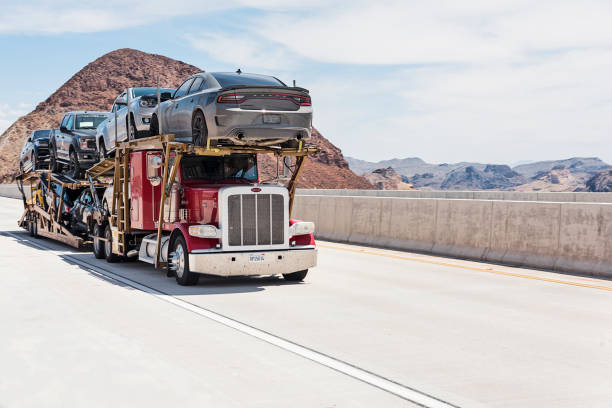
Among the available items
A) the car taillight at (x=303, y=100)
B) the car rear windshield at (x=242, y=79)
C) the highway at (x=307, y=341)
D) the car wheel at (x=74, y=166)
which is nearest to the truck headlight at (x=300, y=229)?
the highway at (x=307, y=341)

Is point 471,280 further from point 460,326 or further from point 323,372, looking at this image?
point 323,372

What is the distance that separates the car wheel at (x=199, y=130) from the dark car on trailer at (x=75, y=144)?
7.52 metres

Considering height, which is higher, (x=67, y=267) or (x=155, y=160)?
(x=155, y=160)

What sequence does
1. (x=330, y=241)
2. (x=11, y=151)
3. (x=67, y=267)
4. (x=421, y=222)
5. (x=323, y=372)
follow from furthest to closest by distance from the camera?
(x=11, y=151)
(x=330, y=241)
(x=421, y=222)
(x=67, y=267)
(x=323, y=372)

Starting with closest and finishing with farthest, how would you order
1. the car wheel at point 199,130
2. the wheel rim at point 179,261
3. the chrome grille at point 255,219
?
the chrome grille at point 255,219
the wheel rim at point 179,261
the car wheel at point 199,130

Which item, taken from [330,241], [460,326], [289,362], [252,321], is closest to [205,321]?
[252,321]

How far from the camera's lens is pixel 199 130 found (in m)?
12.1

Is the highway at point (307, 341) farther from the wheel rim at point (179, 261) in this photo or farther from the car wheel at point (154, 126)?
the car wheel at point (154, 126)

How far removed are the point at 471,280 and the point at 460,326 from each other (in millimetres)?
4257

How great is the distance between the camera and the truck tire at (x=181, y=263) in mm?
11625

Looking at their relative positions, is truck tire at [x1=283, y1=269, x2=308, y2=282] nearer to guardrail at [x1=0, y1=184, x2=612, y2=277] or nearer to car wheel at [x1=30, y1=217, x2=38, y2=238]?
guardrail at [x1=0, y1=184, x2=612, y2=277]

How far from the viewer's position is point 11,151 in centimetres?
12206

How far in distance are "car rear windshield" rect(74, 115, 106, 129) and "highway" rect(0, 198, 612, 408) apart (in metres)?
7.62

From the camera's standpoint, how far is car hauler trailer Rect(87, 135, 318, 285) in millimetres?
11578
